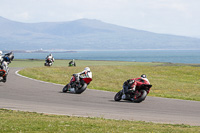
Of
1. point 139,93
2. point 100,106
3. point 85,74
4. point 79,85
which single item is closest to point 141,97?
point 139,93

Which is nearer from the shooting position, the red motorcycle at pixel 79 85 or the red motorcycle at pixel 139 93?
the red motorcycle at pixel 139 93

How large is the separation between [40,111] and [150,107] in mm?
4996

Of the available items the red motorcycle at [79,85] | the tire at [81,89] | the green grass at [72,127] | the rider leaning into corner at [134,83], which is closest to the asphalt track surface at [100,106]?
the tire at [81,89]

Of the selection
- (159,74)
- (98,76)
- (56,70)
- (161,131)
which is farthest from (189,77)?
(161,131)

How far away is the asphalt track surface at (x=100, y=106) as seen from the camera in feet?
46.4

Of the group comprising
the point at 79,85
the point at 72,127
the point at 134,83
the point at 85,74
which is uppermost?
the point at 85,74

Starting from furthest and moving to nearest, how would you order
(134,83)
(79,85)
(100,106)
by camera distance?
(79,85) < (134,83) < (100,106)

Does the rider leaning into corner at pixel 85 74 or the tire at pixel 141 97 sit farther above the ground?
the rider leaning into corner at pixel 85 74

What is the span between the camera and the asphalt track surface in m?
14.2

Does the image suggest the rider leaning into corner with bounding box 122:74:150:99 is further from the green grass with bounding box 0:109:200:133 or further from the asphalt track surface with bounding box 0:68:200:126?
the green grass with bounding box 0:109:200:133

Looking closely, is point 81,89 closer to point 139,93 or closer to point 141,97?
point 139,93

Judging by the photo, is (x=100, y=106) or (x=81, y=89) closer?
(x=100, y=106)

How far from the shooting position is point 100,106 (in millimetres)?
16578

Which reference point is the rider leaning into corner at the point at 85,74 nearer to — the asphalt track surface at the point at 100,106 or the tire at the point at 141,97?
the asphalt track surface at the point at 100,106
